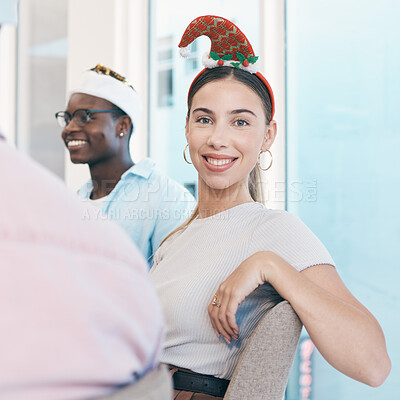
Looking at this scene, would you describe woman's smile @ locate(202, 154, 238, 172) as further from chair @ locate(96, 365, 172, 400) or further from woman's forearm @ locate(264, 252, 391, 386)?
chair @ locate(96, 365, 172, 400)

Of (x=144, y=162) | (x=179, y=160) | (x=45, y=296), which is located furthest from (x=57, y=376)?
(x=179, y=160)

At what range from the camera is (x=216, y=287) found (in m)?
1.17

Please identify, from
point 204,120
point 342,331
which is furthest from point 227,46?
Answer: point 342,331

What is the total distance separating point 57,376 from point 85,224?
0.10 m

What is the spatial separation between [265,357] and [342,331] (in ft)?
0.53

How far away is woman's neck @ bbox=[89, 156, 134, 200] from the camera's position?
2295 mm

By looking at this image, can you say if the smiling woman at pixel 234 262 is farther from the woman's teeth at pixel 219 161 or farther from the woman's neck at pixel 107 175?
the woman's neck at pixel 107 175

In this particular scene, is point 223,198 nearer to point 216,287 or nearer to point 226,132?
point 226,132

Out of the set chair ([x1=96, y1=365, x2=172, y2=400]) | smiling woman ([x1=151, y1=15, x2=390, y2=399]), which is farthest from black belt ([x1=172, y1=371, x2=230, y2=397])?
chair ([x1=96, y1=365, x2=172, y2=400])

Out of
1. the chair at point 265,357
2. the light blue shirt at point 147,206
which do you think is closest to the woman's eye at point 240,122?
the chair at point 265,357

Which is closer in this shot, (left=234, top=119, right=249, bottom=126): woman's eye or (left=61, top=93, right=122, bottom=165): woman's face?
(left=234, top=119, right=249, bottom=126): woman's eye

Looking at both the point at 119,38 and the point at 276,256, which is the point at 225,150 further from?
the point at 119,38

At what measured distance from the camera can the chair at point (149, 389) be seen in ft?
1.10

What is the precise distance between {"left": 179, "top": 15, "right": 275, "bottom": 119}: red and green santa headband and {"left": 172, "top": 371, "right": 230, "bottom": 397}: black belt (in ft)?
2.66
